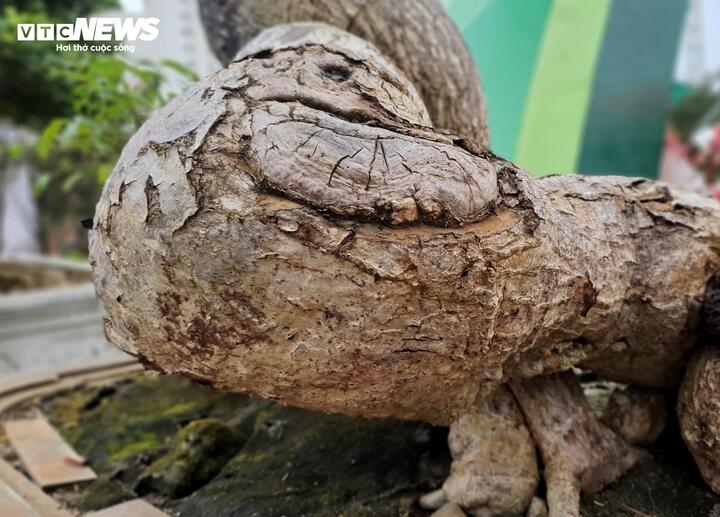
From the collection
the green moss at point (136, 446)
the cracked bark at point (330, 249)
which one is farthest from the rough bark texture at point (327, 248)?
the green moss at point (136, 446)

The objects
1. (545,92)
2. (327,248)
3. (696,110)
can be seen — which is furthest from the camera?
(696,110)

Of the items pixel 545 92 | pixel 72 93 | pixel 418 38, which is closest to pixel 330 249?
pixel 418 38

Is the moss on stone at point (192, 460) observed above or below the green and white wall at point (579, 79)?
below

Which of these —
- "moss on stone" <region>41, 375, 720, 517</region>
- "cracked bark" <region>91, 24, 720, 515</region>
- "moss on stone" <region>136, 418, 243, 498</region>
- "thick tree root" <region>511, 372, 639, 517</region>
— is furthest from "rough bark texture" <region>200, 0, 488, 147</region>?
"moss on stone" <region>136, 418, 243, 498</region>

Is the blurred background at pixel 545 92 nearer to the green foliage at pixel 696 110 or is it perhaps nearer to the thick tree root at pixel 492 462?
the thick tree root at pixel 492 462

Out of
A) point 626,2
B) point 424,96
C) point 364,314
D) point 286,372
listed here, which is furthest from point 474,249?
point 626,2

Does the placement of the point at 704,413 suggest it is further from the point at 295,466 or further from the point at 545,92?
the point at 545,92

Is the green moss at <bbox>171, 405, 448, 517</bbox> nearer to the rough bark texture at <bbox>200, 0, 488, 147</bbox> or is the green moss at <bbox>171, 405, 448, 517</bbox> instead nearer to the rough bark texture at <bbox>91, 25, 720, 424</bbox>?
the rough bark texture at <bbox>91, 25, 720, 424</bbox>
